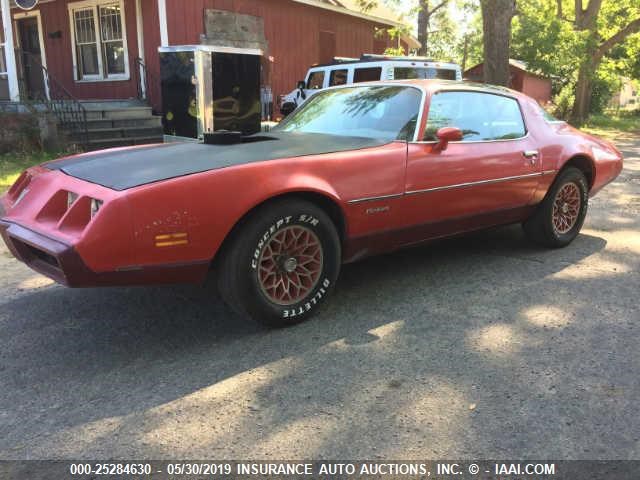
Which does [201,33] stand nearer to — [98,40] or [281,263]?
[98,40]

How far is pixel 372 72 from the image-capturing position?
11.1m

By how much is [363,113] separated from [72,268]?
242 centimetres

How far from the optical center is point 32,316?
3.61 meters

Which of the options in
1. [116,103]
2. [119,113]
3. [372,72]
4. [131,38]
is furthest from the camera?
[131,38]

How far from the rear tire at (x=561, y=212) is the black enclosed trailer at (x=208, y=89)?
6.48 m

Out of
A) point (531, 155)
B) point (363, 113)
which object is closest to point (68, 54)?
point (363, 113)

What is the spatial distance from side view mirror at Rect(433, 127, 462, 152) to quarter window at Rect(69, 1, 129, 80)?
1174cm

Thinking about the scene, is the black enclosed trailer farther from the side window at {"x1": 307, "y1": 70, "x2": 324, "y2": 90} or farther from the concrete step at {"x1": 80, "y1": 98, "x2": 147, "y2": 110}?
the concrete step at {"x1": 80, "y1": 98, "x2": 147, "y2": 110}

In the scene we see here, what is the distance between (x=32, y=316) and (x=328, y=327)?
1877 mm

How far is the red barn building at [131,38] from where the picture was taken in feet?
42.4

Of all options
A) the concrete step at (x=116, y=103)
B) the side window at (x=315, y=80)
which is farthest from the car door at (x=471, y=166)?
the concrete step at (x=116, y=103)

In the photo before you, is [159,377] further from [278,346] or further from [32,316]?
[32,316]

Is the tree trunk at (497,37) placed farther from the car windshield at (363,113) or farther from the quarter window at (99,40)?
the quarter window at (99,40)

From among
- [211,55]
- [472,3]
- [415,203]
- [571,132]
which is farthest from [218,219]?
[472,3]
